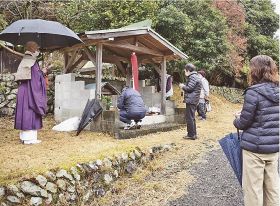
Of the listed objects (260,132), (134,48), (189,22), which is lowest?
(260,132)

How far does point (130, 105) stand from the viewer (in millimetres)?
8227

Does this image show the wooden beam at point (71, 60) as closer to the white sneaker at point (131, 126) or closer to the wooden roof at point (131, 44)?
the wooden roof at point (131, 44)

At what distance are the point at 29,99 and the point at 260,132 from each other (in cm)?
478

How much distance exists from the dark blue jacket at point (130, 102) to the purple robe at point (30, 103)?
2.02 metres

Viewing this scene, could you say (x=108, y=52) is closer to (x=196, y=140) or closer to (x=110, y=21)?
(x=110, y=21)

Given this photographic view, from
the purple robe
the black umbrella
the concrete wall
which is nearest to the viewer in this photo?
the purple robe

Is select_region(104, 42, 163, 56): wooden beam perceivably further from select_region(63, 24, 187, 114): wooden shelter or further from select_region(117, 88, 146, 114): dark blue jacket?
select_region(117, 88, 146, 114): dark blue jacket

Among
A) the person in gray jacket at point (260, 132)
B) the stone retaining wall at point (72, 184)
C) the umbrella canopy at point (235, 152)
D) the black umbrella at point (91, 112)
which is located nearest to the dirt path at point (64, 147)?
the stone retaining wall at point (72, 184)

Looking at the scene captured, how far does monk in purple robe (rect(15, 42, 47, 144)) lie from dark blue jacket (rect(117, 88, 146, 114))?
202cm

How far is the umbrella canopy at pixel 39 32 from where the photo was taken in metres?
6.68

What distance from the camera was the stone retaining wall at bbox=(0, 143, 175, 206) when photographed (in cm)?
441

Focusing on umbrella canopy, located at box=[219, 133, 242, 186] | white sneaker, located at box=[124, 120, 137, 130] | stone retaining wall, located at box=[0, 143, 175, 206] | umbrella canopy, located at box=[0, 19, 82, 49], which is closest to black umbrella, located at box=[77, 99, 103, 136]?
white sneaker, located at box=[124, 120, 137, 130]

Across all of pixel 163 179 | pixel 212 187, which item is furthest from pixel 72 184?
pixel 212 187

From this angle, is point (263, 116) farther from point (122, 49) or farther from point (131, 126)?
point (122, 49)
